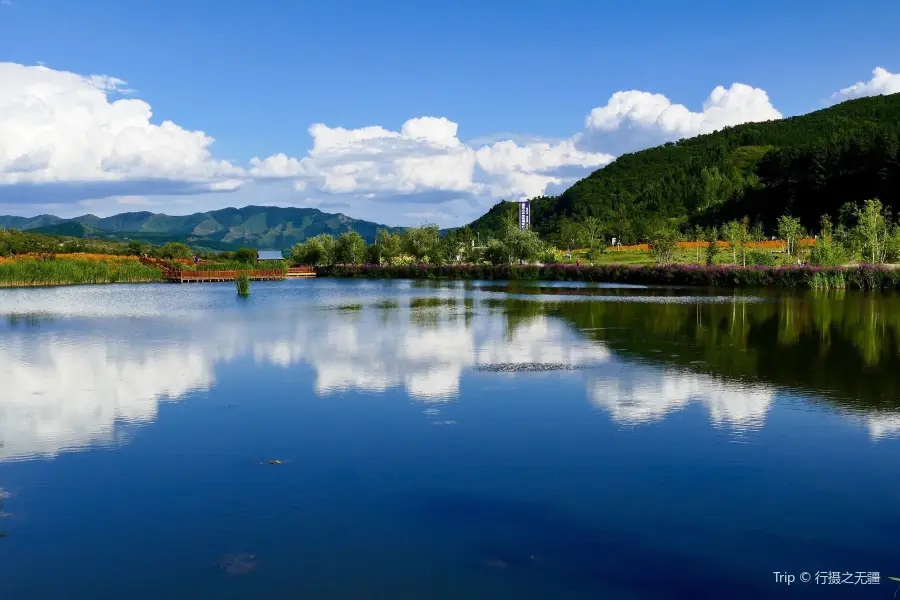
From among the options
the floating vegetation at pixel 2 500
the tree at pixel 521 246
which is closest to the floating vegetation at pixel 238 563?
the floating vegetation at pixel 2 500

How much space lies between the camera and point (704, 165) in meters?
164

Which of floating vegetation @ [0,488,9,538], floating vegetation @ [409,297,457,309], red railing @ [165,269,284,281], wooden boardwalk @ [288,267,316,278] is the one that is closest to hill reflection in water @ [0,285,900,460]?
floating vegetation @ [0,488,9,538]

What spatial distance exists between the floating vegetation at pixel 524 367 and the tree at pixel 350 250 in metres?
80.8

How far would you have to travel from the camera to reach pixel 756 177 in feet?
493

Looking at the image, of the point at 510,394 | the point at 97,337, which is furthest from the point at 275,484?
the point at 97,337

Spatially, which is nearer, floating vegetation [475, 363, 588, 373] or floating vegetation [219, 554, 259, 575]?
floating vegetation [219, 554, 259, 575]

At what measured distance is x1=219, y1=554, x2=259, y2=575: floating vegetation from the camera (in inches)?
285

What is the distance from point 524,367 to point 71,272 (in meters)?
62.0

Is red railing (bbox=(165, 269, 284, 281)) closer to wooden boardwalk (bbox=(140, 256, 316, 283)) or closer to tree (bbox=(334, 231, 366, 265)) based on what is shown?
wooden boardwalk (bbox=(140, 256, 316, 283))

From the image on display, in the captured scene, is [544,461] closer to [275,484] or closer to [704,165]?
[275,484]

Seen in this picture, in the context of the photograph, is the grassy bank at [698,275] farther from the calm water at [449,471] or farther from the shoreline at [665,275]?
the calm water at [449,471]

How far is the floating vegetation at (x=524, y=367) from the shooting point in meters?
18.2

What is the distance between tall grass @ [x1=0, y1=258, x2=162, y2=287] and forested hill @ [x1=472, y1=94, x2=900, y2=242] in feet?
165

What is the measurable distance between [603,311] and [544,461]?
2477cm
